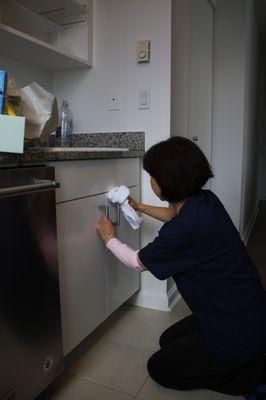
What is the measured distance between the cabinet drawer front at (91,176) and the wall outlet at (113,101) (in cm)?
35

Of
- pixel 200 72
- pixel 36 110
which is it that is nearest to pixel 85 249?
pixel 36 110

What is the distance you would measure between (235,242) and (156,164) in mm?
357

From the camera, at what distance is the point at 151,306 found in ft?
6.22

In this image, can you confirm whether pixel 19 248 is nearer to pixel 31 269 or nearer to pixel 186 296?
pixel 31 269

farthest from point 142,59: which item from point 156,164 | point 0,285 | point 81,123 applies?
point 0,285

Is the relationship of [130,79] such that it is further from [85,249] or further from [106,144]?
[85,249]

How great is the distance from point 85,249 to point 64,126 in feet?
2.86

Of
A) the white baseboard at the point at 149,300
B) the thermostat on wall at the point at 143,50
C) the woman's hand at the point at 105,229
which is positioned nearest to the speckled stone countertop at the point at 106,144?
the woman's hand at the point at 105,229

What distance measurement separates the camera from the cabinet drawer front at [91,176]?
1172mm

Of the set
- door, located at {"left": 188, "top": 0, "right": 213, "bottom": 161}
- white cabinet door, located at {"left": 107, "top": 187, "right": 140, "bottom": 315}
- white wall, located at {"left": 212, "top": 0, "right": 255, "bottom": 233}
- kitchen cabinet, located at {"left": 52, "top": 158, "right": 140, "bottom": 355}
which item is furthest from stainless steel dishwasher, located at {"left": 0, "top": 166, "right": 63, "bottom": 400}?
white wall, located at {"left": 212, "top": 0, "right": 255, "bottom": 233}

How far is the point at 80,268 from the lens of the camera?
4.28ft

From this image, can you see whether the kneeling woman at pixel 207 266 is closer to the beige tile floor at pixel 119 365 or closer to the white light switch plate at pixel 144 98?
the beige tile floor at pixel 119 365

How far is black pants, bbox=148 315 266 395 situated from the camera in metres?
1.16

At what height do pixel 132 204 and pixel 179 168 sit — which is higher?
pixel 179 168
